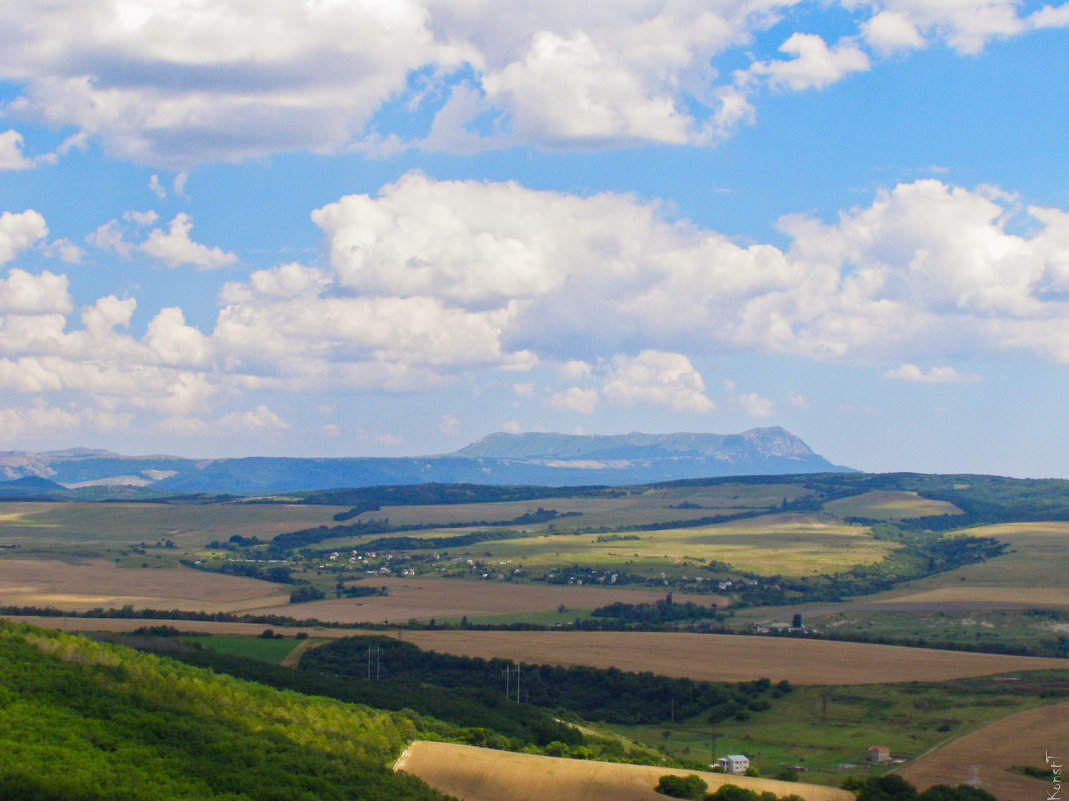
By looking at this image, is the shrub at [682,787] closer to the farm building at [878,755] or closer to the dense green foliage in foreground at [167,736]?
the dense green foliage in foreground at [167,736]

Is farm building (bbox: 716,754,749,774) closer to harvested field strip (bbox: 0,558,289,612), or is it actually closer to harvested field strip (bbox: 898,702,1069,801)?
harvested field strip (bbox: 898,702,1069,801)

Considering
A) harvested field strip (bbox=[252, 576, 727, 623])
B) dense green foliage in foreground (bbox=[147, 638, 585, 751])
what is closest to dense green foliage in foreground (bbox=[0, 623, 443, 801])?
dense green foliage in foreground (bbox=[147, 638, 585, 751])

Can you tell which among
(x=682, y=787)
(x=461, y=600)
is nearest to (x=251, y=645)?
(x=461, y=600)

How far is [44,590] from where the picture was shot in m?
164

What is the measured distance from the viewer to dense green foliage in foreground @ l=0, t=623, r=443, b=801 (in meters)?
43.9

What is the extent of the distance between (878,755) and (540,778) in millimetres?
28245

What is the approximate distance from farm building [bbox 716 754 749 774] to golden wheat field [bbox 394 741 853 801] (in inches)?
363

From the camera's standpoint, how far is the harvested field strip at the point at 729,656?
335ft

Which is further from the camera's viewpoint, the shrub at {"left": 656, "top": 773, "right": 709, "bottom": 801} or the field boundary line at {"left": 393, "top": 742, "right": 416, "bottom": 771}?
the field boundary line at {"left": 393, "top": 742, "right": 416, "bottom": 771}

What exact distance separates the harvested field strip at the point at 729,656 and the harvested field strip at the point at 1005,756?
2236 cm

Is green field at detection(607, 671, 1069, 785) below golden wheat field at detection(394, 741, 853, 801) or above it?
below

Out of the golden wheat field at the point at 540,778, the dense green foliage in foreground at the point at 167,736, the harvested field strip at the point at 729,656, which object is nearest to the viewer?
the dense green foliage in foreground at the point at 167,736

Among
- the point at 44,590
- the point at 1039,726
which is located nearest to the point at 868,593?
the point at 1039,726

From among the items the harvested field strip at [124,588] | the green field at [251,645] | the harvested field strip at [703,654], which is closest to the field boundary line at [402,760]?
the harvested field strip at [703,654]
